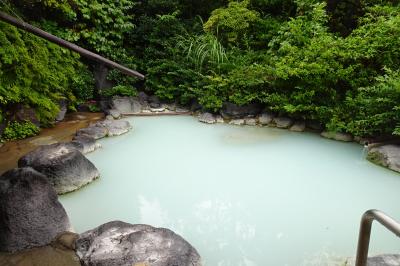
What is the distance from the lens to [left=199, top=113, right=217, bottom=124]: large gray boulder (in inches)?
305

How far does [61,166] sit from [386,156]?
4916 mm

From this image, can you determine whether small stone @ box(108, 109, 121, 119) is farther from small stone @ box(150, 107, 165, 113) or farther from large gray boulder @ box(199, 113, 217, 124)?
large gray boulder @ box(199, 113, 217, 124)

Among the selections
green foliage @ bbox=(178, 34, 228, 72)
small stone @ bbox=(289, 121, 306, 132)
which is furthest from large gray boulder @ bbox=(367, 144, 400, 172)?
green foliage @ bbox=(178, 34, 228, 72)

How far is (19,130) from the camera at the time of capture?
20.7 feet

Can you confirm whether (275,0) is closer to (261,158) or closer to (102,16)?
(102,16)

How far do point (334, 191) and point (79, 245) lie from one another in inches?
130

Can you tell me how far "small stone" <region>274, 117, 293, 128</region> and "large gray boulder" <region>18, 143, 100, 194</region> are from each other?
174 inches

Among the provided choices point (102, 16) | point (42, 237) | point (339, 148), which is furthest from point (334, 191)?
point (102, 16)

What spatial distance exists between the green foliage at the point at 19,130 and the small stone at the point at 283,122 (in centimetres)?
534

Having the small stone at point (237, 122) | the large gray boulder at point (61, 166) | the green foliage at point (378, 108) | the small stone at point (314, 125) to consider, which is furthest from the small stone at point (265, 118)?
the large gray boulder at point (61, 166)

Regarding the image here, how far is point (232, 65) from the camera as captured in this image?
816 cm

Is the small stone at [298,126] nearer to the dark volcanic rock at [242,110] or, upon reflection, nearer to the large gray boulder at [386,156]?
the dark volcanic rock at [242,110]

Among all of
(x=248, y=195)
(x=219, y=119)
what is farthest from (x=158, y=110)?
(x=248, y=195)

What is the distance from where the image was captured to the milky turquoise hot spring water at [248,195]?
3.14 metres
